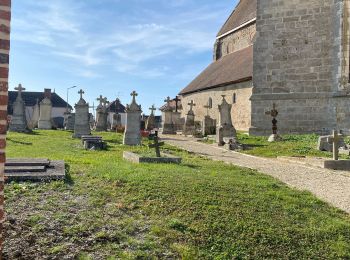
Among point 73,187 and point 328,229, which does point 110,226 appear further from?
point 328,229

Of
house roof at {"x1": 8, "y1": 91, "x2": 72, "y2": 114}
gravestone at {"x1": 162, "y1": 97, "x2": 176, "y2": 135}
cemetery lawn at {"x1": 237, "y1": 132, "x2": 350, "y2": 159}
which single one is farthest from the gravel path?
house roof at {"x1": 8, "y1": 91, "x2": 72, "y2": 114}

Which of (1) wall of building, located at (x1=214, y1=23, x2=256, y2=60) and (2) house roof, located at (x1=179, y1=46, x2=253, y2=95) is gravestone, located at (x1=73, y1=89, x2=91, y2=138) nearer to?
(2) house roof, located at (x1=179, y1=46, x2=253, y2=95)

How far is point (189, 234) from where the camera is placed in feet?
19.1

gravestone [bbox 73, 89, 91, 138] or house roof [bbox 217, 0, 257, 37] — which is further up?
house roof [bbox 217, 0, 257, 37]

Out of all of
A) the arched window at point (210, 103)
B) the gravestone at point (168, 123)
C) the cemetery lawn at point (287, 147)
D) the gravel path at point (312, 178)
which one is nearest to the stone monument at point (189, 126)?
the gravestone at point (168, 123)

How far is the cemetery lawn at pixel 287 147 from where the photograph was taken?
1468 cm

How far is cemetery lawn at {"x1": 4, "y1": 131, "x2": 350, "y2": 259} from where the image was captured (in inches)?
209

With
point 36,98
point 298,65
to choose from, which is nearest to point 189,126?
point 298,65

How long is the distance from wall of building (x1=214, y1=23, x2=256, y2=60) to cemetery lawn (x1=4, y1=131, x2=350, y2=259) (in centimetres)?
2731

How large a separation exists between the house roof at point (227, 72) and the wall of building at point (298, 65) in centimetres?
632

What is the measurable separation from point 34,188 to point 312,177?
6529 millimetres

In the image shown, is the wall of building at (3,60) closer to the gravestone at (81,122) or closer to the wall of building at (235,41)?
the gravestone at (81,122)

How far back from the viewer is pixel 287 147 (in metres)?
16.0

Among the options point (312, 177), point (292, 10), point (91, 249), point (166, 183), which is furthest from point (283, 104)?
point (91, 249)
